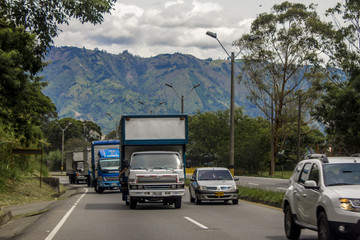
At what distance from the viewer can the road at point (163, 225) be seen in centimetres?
1248

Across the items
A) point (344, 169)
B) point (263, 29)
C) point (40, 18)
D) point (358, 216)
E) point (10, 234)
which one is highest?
point (263, 29)

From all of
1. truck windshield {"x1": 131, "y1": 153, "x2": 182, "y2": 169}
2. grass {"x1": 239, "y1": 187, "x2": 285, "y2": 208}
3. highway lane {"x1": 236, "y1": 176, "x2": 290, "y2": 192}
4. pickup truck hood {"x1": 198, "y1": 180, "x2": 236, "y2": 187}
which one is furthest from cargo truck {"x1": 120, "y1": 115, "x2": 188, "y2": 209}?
highway lane {"x1": 236, "y1": 176, "x2": 290, "y2": 192}

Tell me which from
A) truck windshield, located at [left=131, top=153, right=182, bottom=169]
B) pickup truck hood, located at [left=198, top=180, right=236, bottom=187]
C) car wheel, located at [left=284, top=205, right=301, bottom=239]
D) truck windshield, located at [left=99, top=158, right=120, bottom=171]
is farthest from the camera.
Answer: truck windshield, located at [left=99, top=158, right=120, bottom=171]

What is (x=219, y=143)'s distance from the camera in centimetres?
10944

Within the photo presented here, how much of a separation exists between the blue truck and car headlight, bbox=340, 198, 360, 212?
85.1ft

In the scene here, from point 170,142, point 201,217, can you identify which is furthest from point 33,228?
point 170,142

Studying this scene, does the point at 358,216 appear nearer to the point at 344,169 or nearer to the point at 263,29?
the point at 344,169

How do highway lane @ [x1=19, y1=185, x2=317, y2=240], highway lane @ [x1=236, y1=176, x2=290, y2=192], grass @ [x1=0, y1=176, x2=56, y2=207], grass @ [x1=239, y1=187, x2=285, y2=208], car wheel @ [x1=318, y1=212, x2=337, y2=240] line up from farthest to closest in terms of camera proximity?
highway lane @ [x1=236, y1=176, x2=290, y2=192]
grass @ [x1=0, y1=176, x2=56, y2=207]
grass @ [x1=239, y1=187, x2=285, y2=208]
highway lane @ [x1=19, y1=185, x2=317, y2=240]
car wheel @ [x1=318, y1=212, x2=337, y2=240]

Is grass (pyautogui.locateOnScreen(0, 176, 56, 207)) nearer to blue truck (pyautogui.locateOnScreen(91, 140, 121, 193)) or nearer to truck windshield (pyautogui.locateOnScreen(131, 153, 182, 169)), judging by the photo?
blue truck (pyautogui.locateOnScreen(91, 140, 121, 193))

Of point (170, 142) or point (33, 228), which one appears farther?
point (170, 142)

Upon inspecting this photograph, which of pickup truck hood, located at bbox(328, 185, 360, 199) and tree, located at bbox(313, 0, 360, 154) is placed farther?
tree, located at bbox(313, 0, 360, 154)

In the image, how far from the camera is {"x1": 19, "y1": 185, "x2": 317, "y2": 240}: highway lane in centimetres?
1248

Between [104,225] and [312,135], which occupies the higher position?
[312,135]

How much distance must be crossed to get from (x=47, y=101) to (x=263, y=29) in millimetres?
35391
